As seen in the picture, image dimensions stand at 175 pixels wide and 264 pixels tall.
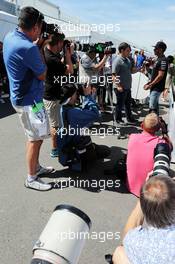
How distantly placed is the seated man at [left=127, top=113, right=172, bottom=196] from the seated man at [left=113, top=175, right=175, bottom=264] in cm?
186

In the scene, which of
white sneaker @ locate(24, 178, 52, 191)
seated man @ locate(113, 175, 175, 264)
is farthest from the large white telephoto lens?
white sneaker @ locate(24, 178, 52, 191)

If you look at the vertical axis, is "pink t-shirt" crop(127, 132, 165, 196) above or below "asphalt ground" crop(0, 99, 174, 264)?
above

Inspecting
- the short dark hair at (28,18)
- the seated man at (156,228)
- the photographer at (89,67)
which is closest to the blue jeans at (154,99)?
the photographer at (89,67)

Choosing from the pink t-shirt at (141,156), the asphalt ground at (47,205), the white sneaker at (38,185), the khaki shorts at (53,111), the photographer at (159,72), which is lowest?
the asphalt ground at (47,205)

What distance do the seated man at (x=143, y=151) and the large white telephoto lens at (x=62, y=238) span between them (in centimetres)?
212

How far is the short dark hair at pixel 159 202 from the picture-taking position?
5.70 ft

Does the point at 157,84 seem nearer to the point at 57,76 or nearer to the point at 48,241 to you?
the point at 57,76

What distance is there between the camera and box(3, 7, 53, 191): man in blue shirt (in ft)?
11.6

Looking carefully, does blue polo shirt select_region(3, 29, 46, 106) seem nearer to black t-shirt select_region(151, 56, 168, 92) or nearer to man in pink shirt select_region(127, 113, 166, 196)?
man in pink shirt select_region(127, 113, 166, 196)

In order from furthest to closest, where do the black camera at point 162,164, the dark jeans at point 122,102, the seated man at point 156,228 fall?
the dark jeans at point 122,102
the black camera at point 162,164
the seated man at point 156,228

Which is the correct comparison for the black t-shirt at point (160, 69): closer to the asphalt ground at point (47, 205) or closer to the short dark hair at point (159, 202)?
the asphalt ground at point (47, 205)

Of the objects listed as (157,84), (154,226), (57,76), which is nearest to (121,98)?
(157,84)

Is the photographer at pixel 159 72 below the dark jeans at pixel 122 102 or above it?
above

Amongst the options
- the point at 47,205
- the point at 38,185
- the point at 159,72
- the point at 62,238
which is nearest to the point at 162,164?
the point at 62,238
